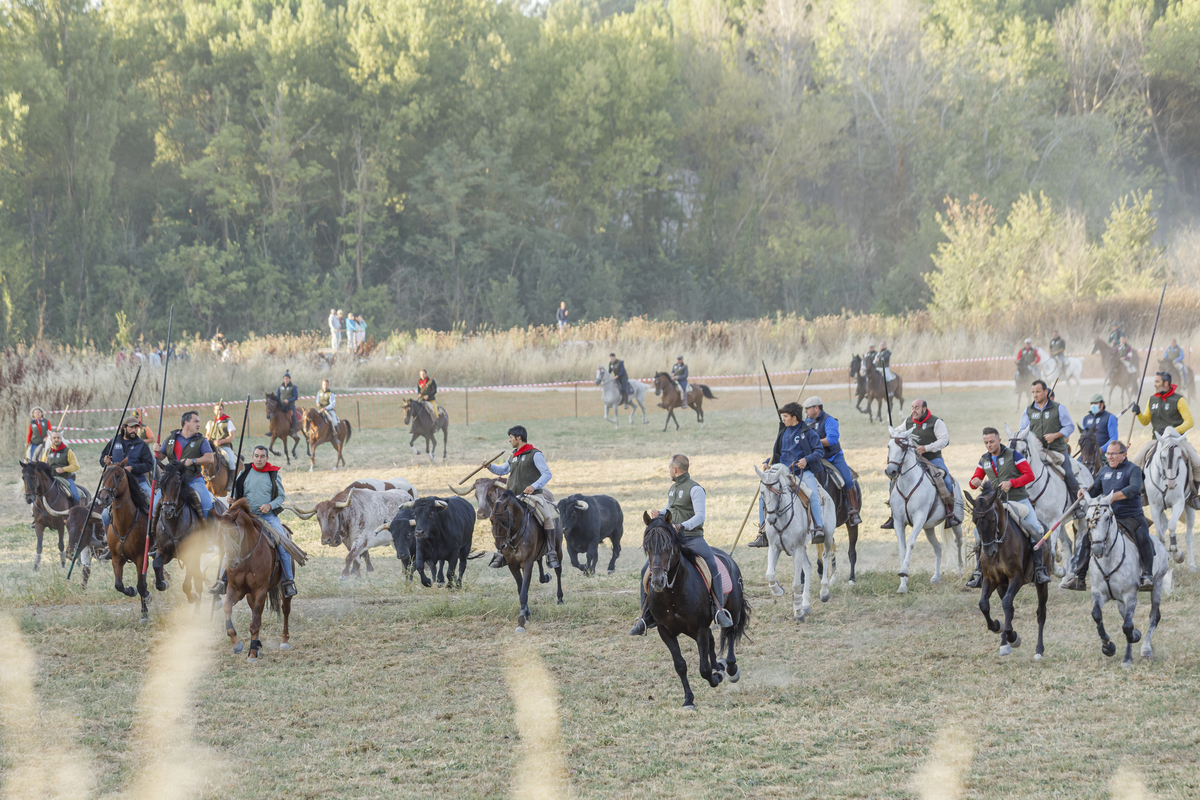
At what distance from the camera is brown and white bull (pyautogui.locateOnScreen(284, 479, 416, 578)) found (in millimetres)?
15094

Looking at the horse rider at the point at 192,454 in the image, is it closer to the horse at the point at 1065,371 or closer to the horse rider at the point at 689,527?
the horse rider at the point at 689,527

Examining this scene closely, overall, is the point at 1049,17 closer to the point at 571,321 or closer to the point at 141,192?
the point at 571,321

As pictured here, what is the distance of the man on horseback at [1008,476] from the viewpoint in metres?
10.7

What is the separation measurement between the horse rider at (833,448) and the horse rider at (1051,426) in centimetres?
211

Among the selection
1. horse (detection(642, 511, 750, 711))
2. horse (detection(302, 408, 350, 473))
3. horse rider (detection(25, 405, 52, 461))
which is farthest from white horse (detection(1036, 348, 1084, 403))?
horse (detection(642, 511, 750, 711))

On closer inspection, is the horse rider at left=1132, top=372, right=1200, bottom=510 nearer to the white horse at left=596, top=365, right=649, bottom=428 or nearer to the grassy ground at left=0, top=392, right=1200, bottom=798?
the grassy ground at left=0, top=392, right=1200, bottom=798

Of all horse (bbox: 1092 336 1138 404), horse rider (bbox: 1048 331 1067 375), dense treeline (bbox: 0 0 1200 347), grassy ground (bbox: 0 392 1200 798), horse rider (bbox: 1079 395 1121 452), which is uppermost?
dense treeline (bbox: 0 0 1200 347)

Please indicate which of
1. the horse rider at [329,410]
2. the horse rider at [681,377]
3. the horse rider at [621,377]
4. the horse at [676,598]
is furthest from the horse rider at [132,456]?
the horse rider at [681,377]

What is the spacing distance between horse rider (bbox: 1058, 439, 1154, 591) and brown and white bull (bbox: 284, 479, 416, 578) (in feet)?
29.0

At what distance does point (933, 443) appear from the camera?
1339 cm

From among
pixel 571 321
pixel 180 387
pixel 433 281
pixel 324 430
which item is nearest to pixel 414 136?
pixel 433 281

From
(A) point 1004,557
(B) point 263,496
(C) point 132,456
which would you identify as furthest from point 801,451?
(C) point 132,456

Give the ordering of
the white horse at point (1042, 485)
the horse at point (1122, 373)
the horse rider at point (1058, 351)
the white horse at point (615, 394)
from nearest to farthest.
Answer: the white horse at point (1042, 485) < the horse at point (1122, 373) < the white horse at point (615, 394) < the horse rider at point (1058, 351)

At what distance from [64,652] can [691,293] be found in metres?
51.7
